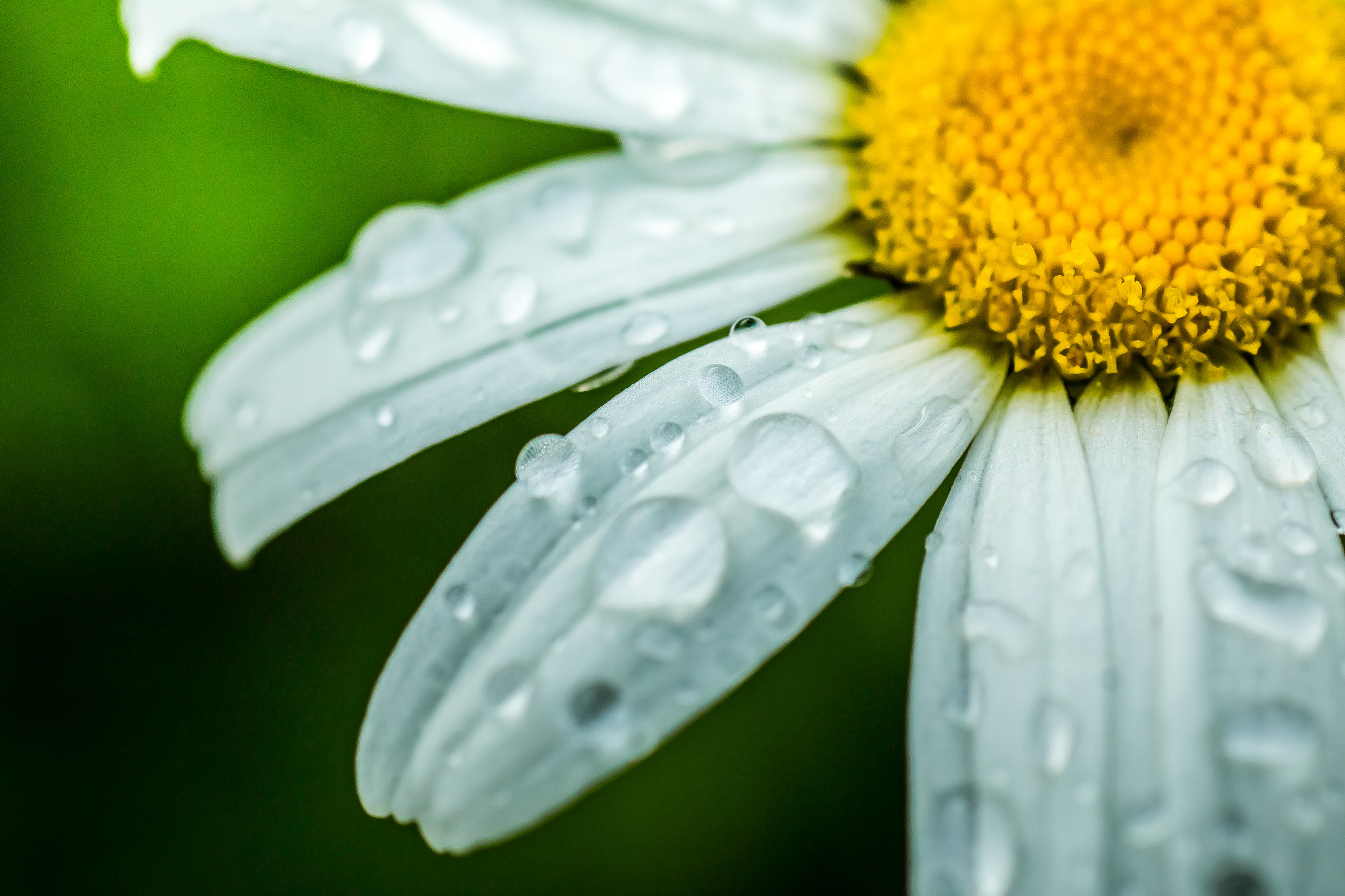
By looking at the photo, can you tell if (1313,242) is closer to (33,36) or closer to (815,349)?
(815,349)

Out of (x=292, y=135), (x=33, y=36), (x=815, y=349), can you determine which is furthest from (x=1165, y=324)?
(x=33, y=36)

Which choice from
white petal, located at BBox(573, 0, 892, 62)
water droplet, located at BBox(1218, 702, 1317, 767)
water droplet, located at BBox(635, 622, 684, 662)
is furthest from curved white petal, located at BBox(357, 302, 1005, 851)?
white petal, located at BBox(573, 0, 892, 62)

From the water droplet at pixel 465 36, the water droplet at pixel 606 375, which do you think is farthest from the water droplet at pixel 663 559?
the water droplet at pixel 465 36

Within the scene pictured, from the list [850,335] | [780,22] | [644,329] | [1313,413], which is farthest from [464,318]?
[1313,413]

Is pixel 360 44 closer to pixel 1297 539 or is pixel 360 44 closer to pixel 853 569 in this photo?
pixel 853 569

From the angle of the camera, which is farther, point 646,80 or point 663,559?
point 646,80

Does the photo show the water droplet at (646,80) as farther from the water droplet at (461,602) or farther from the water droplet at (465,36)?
the water droplet at (461,602)

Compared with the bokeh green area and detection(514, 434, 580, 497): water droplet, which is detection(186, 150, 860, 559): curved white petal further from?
the bokeh green area
